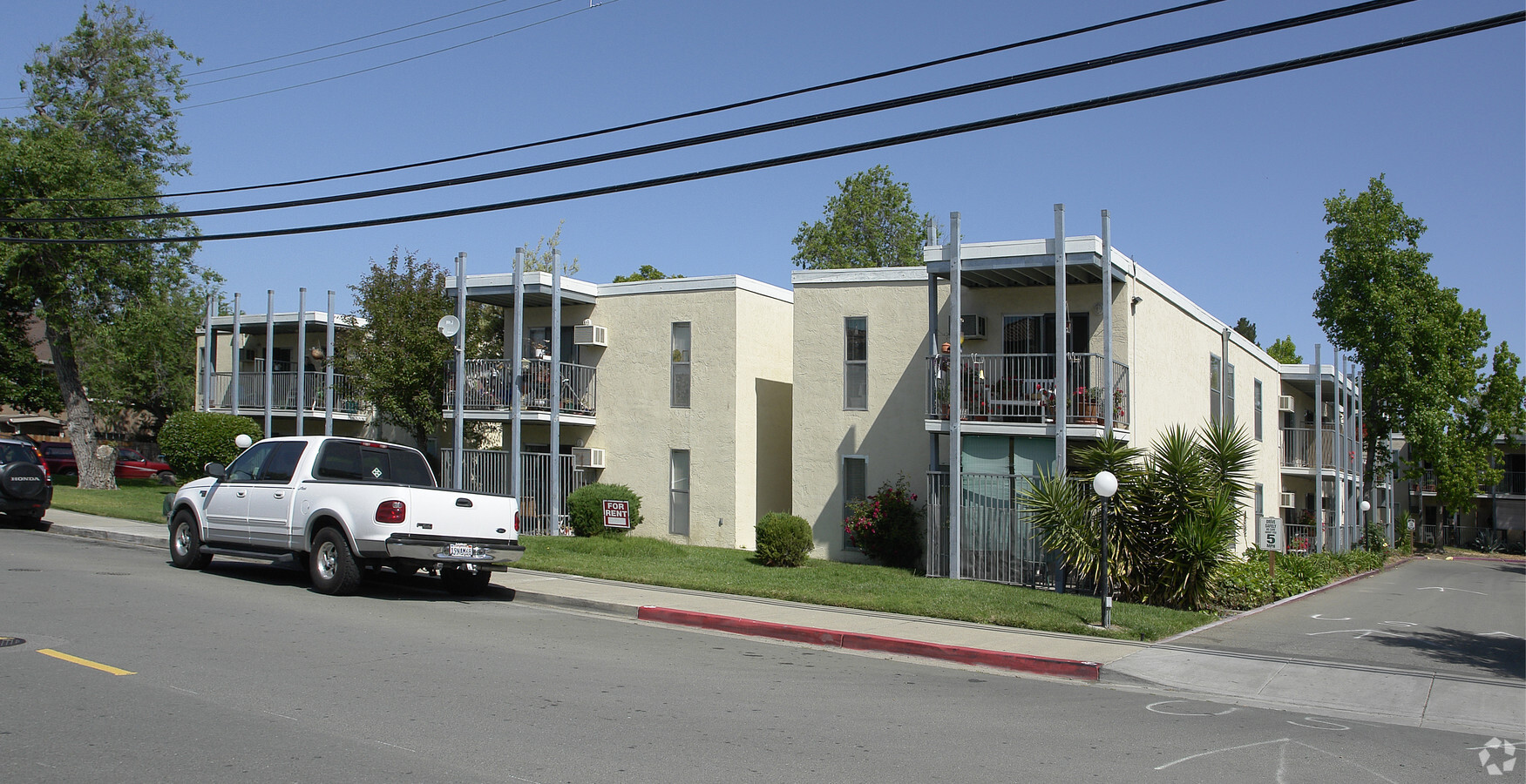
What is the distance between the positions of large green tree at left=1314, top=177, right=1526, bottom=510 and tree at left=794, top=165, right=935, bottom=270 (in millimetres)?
17071

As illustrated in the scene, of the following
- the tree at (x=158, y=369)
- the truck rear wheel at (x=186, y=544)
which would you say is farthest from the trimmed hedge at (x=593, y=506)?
the tree at (x=158, y=369)

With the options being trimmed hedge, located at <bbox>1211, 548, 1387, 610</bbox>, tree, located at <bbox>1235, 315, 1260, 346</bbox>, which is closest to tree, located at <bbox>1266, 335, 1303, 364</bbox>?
tree, located at <bbox>1235, 315, 1260, 346</bbox>

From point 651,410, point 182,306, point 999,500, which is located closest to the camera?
Answer: point 999,500

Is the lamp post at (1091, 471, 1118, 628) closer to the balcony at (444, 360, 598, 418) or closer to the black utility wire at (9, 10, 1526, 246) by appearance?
the black utility wire at (9, 10, 1526, 246)

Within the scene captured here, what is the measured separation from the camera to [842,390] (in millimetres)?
21047

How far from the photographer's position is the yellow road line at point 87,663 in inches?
320

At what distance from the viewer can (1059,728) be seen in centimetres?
784

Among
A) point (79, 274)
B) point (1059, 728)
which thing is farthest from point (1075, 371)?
point (79, 274)

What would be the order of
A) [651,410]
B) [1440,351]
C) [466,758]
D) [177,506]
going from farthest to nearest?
1. [1440,351]
2. [651,410]
3. [177,506]
4. [466,758]

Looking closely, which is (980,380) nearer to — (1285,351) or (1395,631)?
A: (1395,631)

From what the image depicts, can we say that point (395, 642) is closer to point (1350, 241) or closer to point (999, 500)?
point (999, 500)

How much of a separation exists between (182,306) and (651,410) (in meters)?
38.4

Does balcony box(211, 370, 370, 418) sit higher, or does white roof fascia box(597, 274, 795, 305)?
white roof fascia box(597, 274, 795, 305)

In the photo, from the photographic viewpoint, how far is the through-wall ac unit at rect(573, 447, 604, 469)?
23875 millimetres
